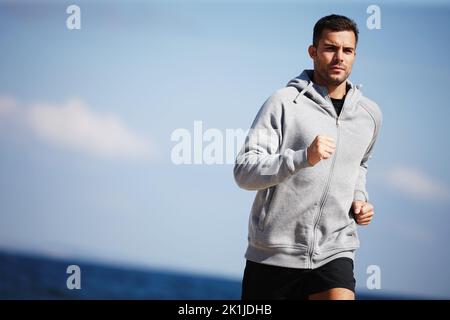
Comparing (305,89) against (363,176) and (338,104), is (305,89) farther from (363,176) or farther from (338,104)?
(363,176)

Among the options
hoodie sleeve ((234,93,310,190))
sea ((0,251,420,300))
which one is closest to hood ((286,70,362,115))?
hoodie sleeve ((234,93,310,190))

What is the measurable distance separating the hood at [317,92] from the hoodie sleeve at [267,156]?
0.10m

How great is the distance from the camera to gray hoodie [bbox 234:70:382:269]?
2289mm

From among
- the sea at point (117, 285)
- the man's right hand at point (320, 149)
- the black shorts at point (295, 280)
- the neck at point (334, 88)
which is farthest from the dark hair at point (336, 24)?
the sea at point (117, 285)

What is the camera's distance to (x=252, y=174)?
7.20 feet

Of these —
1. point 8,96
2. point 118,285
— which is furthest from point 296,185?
point 118,285

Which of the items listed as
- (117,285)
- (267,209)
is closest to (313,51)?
(267,209)

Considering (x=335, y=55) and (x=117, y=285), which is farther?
(x=117, y=285)

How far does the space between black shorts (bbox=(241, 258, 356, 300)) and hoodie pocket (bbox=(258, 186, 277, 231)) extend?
128 millimetres

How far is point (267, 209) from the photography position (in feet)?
7.59

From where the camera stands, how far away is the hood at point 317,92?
2.37 meters

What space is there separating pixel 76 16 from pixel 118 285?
22.9 ft

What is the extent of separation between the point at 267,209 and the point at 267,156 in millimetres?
185
